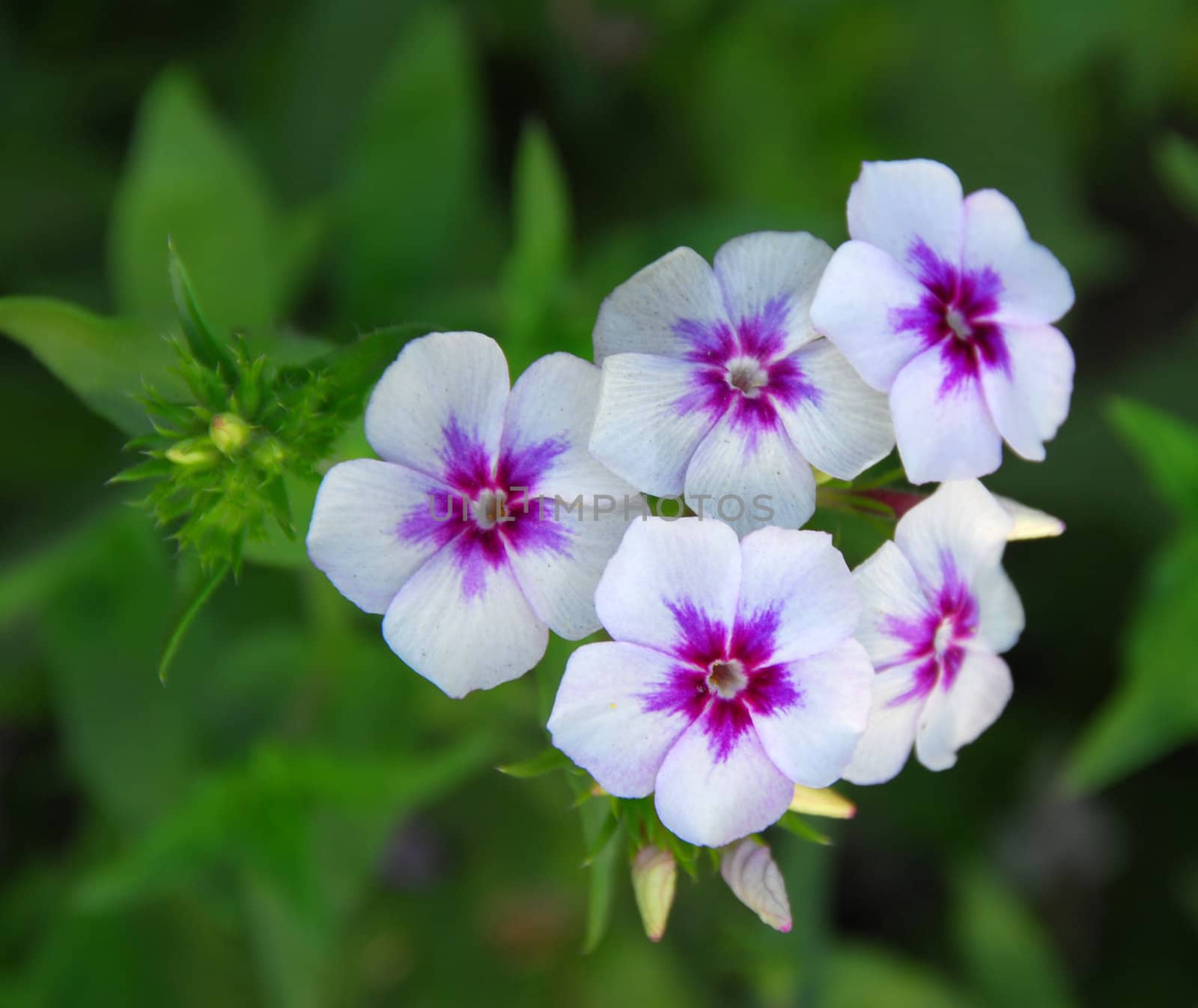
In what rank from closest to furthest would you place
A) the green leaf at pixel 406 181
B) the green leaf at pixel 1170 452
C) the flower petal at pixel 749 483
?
1. the flower petal at pixel 749 483
2. the green leaf at pixel 1170 452
3. the green leaf at pixel 406 181

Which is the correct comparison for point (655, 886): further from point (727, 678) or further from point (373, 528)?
point (373, 528)

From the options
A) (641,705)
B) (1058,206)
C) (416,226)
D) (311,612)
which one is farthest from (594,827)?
(1058,206)

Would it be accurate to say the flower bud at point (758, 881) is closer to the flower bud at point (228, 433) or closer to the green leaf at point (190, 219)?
the flower bud at point (228, 433)

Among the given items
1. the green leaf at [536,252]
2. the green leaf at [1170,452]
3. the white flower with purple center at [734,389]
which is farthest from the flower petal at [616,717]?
the green leaf at [1170,452]

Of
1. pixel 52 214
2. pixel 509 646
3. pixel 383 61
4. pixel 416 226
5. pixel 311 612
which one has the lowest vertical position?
pixel 509 646

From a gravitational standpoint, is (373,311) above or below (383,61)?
below

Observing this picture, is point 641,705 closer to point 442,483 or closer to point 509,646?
point 509,646
